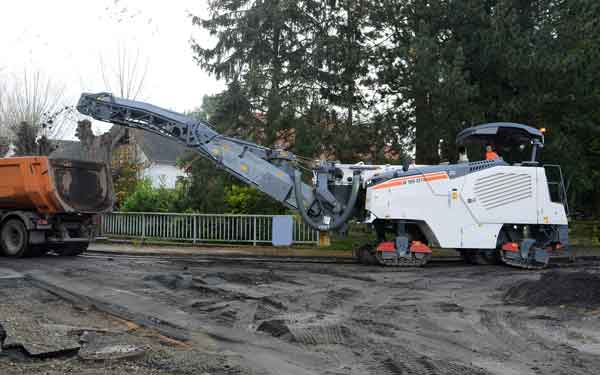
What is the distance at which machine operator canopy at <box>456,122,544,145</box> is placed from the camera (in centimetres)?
1462

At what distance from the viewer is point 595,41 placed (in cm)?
1698

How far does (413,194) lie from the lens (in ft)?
46.1

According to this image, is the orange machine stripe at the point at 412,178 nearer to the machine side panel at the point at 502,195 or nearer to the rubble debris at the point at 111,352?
the machine side panel at the point at 502,195

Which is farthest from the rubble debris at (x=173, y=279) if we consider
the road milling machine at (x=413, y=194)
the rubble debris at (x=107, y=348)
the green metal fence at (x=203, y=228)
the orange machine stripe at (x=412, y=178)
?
the green metal fence at (x=203, y=228)

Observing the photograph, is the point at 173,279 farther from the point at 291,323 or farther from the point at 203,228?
the point at 203,228

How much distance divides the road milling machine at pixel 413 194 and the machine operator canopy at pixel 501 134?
25 millimetres

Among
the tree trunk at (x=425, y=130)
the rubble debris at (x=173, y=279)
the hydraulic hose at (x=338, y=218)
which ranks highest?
the tree trunk at (x=425, y=130)

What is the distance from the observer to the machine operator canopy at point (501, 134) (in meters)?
14.6

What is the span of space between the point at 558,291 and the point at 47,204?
11.7 metres

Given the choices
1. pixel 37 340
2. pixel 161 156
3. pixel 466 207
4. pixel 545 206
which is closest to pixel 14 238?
pixel 37 340

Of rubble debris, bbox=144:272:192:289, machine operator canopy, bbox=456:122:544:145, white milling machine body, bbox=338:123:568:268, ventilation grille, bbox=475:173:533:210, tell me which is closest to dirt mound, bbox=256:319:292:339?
rubble debris, bbox=144:272:192:289

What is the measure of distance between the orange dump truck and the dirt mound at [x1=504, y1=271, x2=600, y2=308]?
10665 millimetres

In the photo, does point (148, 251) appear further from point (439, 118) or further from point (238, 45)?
point (238, 45)

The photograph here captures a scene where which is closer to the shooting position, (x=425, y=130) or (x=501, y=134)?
(x=501, y=134)
